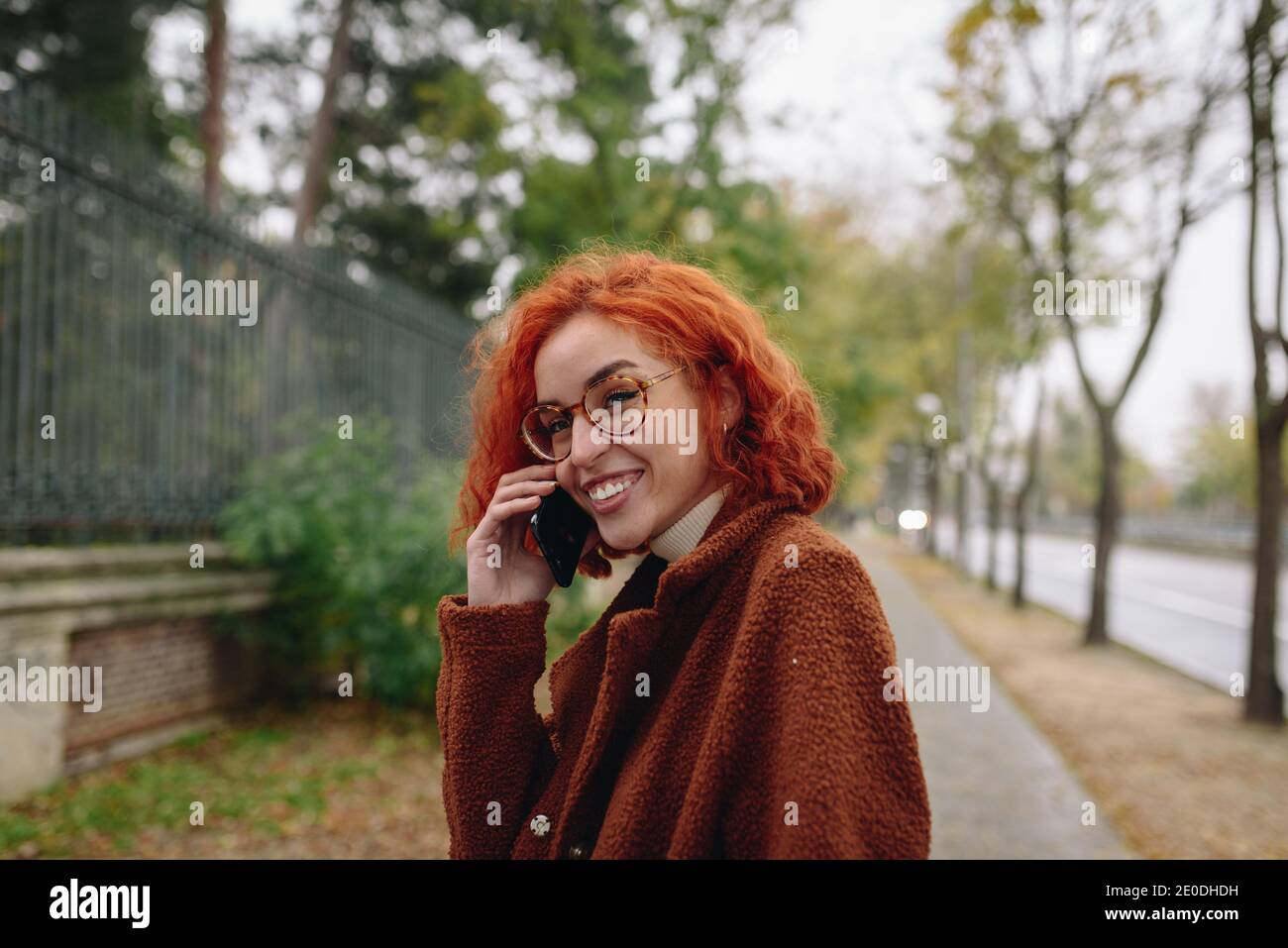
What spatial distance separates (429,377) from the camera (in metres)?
8.51

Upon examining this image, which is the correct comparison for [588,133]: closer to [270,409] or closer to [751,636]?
[270,409]

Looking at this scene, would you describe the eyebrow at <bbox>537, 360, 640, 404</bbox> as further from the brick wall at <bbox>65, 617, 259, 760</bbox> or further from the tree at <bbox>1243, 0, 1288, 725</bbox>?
the tree at <bbox>1243, 0, 1288, 725</bbox>

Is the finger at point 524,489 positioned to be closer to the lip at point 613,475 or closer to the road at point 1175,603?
the lip at point 613,475

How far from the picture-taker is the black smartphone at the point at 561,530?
163cm

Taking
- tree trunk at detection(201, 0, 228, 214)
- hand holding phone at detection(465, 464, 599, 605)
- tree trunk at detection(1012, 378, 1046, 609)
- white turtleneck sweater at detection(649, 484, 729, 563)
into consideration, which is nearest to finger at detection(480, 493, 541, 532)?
hand holding phone at detection(465, 464, 599, 605)

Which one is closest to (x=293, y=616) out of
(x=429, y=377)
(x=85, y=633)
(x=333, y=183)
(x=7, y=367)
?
(x=85, y=633)

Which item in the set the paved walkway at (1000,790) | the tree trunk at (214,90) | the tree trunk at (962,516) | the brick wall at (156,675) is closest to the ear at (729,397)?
the paved walkway at (1000,790)

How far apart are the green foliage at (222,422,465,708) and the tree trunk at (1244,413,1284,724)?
6.66 metres

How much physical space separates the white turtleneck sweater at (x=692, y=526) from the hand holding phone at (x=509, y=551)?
265 mm

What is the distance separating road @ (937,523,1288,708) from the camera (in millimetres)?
11464

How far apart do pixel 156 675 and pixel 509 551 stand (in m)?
4.68

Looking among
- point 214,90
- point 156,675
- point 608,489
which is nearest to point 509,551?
point 608,489
